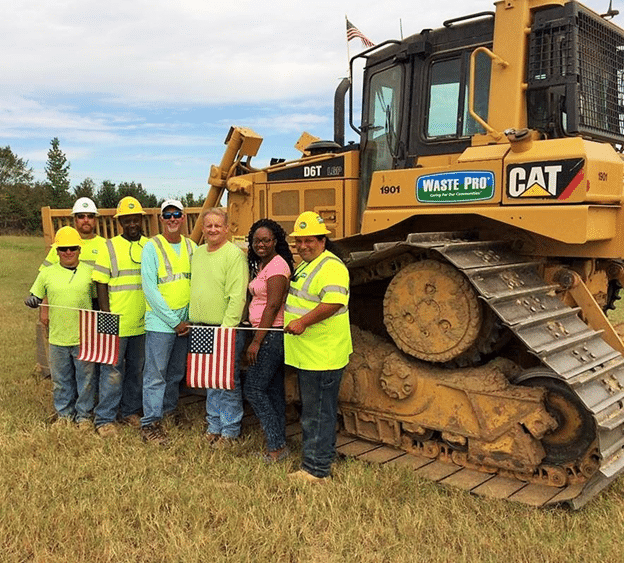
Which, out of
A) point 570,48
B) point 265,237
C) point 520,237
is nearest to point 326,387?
point 265,237

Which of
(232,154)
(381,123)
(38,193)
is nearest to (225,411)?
(381,123)

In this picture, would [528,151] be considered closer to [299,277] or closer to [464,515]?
[299,277]

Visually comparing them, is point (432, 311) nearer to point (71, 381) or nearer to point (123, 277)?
point (123, 277)

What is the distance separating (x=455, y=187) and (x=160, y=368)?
271 centimetres

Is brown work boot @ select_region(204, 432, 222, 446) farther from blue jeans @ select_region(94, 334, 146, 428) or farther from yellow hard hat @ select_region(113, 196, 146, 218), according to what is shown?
yellow hard hat @ select_region(113, 196, 146, 218)

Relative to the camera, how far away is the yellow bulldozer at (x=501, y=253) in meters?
4.52

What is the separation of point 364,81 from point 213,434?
358 cm

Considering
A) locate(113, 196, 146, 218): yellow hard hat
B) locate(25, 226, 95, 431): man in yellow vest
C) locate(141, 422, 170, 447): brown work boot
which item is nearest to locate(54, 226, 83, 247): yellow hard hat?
locate(25, 226, 95, 431): man in yellow vest

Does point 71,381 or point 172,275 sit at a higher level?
point 172,275

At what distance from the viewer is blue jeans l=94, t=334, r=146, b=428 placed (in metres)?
5.72

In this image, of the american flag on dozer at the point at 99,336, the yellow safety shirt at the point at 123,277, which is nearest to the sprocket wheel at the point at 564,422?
the yellow safety shirt at the point at 123,277

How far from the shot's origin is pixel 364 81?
6453 mm

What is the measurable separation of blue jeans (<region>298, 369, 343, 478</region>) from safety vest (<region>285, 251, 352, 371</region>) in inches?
3.8

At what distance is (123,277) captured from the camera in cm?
557
